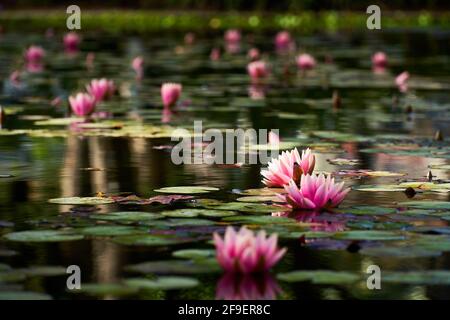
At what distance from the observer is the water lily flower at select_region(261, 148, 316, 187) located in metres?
5.29

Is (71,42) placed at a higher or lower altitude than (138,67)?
higher

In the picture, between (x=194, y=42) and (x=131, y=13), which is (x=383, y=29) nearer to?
(x=194, y=42)

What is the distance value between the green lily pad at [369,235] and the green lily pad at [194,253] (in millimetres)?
536

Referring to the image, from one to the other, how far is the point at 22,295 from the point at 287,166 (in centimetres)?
195

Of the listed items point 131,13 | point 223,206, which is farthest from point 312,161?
point 131,13

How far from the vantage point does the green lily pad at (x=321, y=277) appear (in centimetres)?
379

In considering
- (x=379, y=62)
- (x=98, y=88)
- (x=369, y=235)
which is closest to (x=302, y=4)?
(x=379, y=62)

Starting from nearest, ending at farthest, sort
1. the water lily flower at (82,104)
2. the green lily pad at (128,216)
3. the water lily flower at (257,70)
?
the green lily pad at (128,216), the water lily flower at (82,104), the water lily flower at (257,70)

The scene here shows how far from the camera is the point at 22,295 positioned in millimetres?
3607

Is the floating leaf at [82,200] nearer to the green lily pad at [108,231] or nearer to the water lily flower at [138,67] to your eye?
the green lily pad at [108,231]

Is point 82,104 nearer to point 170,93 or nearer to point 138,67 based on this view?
point 170,93

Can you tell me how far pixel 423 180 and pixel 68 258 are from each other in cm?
226

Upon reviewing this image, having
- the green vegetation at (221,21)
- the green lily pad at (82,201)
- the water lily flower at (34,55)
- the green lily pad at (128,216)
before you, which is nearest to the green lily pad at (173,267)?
the green lily pad at (128,216)

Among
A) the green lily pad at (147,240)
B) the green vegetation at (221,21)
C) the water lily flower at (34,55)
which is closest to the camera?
the green lily pad at (147,240)
